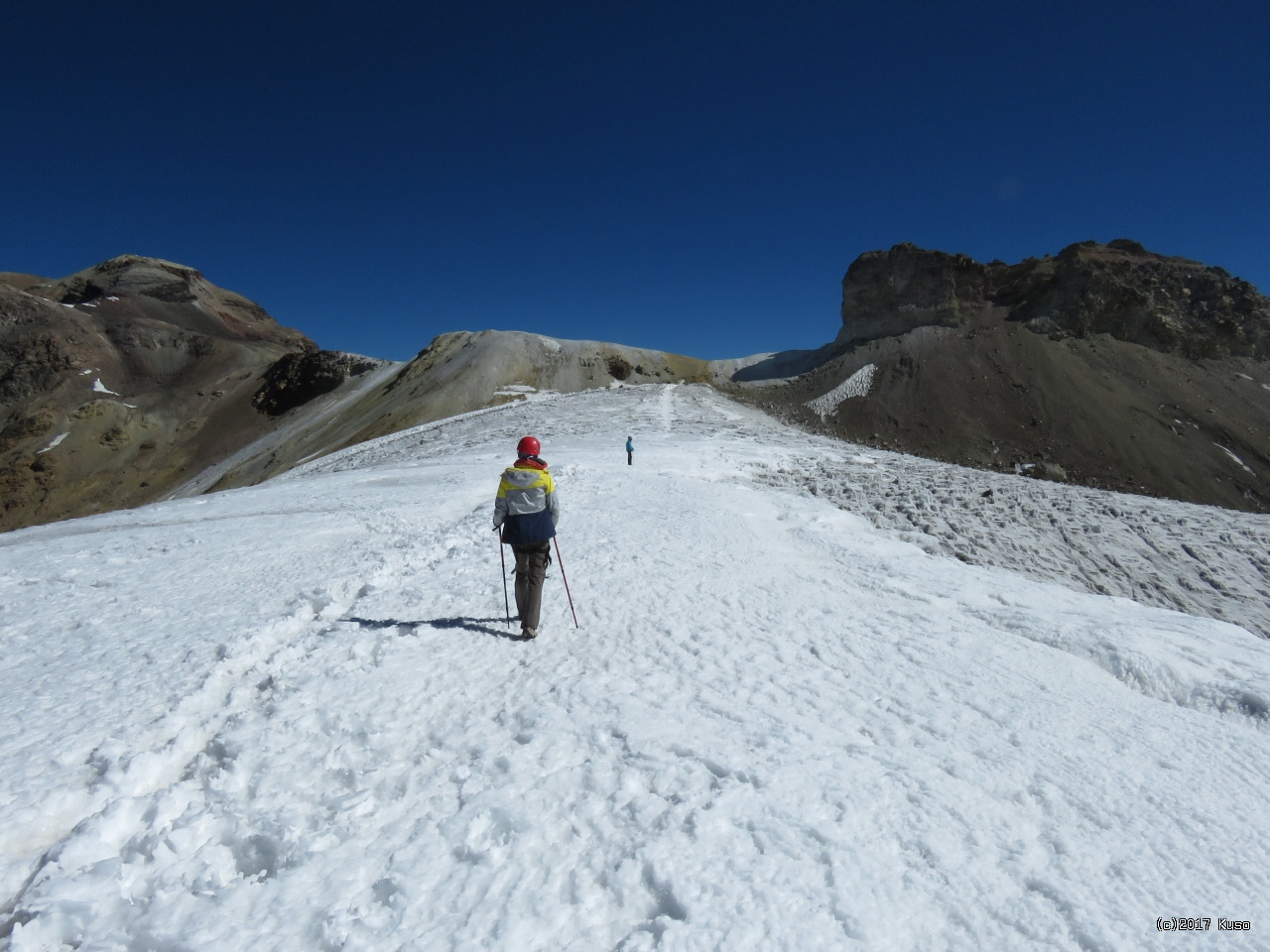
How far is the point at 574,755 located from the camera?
4102 millimetres

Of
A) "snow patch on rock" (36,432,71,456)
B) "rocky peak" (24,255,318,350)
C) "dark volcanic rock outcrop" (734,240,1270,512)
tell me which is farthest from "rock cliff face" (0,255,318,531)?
"dark volcanic rock outcrop" (734,240,1270,512)

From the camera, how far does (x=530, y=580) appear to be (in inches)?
240

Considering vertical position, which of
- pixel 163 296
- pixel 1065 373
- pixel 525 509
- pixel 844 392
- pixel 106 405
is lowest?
pixel 525 509

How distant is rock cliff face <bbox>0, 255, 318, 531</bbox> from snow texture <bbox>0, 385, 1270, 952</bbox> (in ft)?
235

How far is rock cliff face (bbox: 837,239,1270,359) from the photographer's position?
5853 centimetres

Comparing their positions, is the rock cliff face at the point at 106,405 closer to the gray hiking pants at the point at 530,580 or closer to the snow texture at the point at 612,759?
the snow texture at the point at 612,759

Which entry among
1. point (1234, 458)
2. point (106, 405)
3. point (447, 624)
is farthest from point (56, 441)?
point (1234, 458)

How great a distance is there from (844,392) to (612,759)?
56.7 meters

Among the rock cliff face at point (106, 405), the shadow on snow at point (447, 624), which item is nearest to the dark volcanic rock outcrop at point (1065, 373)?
the shadow on snow at point (447, 624)

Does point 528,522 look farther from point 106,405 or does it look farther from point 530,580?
point 106,405

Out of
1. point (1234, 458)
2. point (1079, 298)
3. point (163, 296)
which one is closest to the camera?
point (1234, 458)

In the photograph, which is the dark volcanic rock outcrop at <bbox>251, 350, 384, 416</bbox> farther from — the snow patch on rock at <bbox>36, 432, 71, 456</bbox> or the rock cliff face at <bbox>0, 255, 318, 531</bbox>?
the snow patch on rock at <bbox>36, 432, 71, 456</bbox>

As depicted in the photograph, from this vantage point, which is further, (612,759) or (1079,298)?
(1079,298)

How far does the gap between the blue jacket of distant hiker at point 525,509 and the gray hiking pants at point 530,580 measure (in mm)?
148
